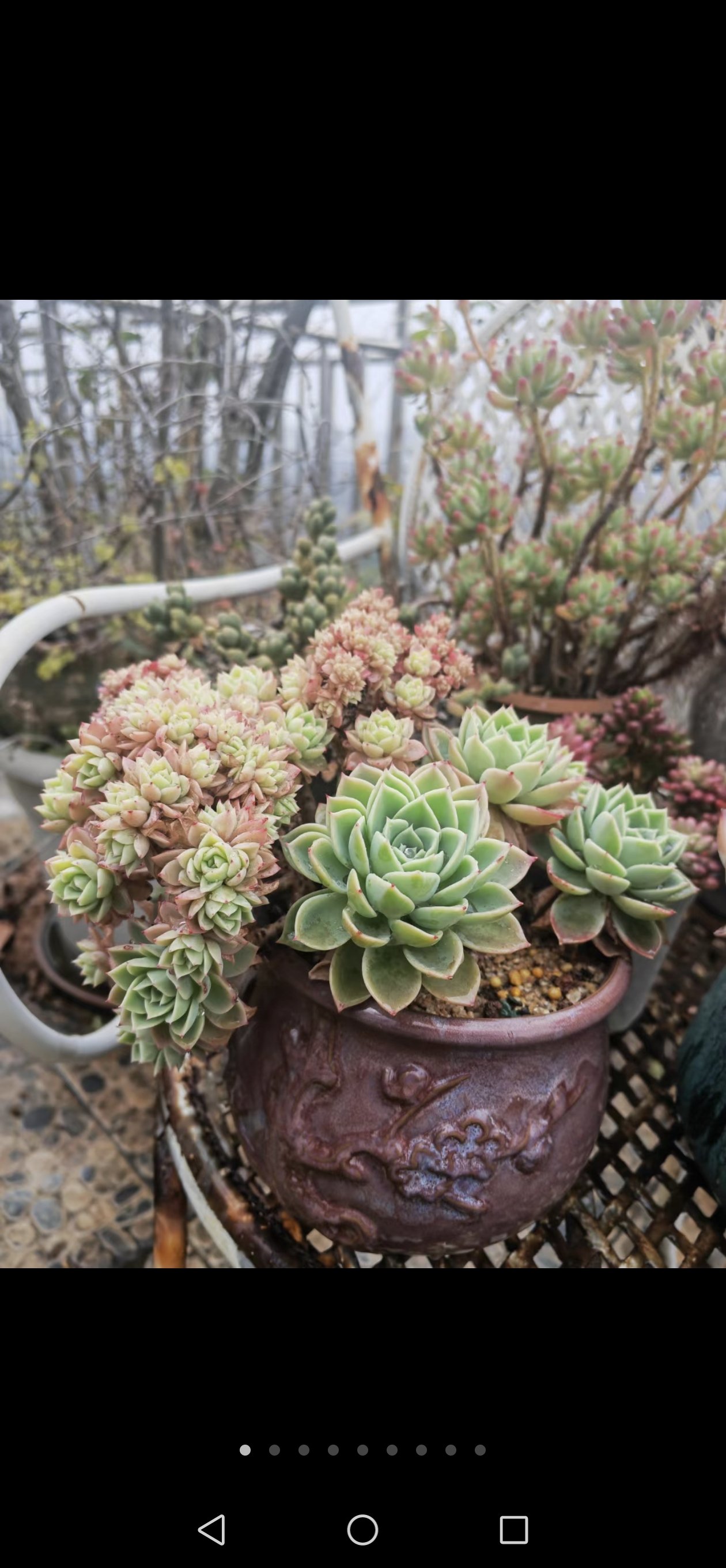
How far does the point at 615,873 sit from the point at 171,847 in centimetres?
29

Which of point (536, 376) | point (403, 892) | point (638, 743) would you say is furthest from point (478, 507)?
point (403, 892)

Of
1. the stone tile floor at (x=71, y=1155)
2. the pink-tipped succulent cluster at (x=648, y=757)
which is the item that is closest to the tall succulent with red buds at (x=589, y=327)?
the pink-tipped succulent cluster at (x=648, y=757)

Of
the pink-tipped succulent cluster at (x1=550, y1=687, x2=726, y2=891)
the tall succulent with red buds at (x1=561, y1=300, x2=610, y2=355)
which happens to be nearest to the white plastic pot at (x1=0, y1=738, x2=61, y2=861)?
the pink-tipped succulent cluster at (x1=550, y1=687, x2=726, y2=891)

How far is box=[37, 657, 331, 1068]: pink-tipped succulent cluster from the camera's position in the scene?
49cm

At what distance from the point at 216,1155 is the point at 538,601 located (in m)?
0.64

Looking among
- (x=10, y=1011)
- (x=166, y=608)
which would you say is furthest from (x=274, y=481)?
(x=10, y=1011)

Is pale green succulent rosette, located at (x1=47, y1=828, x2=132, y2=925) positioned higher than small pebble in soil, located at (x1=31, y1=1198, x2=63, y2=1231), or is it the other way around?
pale green succulent rosette, located at (x1=47, y1=828, x2=132, y2=925)

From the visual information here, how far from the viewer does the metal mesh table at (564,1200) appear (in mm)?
632

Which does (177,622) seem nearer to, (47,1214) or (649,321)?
(649,321)

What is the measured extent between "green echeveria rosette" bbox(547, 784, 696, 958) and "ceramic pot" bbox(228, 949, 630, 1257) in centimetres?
5

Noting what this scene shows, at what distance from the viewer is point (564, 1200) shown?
2.18ft

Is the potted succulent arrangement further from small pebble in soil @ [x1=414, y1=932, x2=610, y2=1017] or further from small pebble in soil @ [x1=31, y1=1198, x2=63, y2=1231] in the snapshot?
small pebble in soil @ [x1=31, y1=1198, x2=63, y2=1231]

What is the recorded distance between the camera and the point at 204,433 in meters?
1.48

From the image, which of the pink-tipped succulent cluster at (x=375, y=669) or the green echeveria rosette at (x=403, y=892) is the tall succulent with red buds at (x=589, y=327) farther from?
the green echeveria rosette at (x=403, y=892)
